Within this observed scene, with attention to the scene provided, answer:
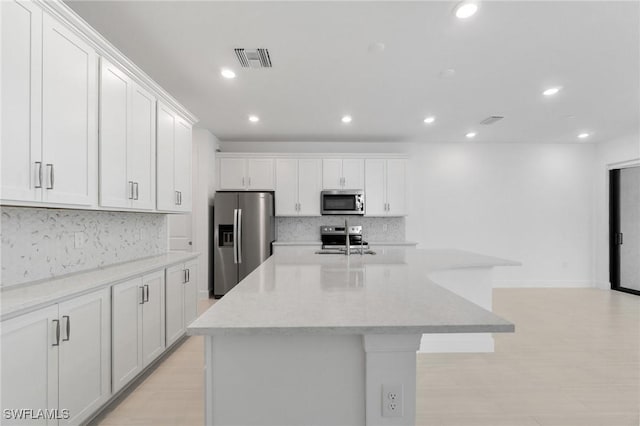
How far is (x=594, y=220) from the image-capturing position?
19.1ft

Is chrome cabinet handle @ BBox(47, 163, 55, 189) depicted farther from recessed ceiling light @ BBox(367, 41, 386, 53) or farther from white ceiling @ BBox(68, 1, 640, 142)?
recessed ceiling light @ BBox(367, 41, 386, 53)

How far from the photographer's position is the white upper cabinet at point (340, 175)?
5.36 meters

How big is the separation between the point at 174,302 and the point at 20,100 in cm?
201

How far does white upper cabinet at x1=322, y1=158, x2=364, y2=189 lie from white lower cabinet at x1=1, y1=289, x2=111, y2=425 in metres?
3.82

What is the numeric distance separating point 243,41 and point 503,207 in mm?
5341

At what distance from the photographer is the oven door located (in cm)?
527

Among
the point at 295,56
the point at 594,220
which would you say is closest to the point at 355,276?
the point at 295,56

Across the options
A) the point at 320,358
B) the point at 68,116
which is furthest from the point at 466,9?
the point at 68,116

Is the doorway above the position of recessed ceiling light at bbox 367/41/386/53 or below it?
below

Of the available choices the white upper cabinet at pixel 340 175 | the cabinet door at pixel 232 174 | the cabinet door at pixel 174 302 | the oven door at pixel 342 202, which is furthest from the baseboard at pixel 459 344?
the cabinet door at pixel 232 174

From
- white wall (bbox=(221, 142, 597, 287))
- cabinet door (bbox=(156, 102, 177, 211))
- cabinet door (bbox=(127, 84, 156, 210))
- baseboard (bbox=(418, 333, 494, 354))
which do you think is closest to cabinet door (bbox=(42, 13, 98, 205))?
cabinet door (bbox=(127, 84, 156, 210))

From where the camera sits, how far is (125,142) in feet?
7.96

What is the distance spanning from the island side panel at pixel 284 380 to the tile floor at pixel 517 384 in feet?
3.68

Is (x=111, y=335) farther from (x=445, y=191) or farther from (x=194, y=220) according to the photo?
(x=445, y=191)
